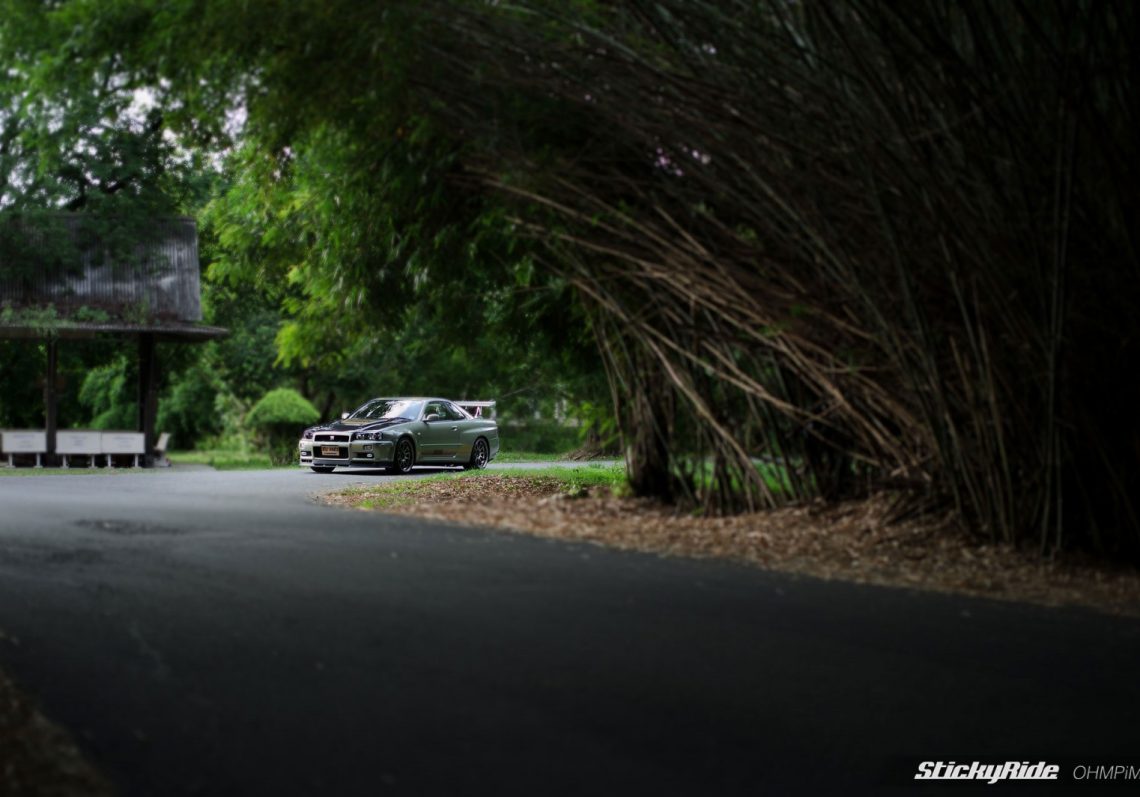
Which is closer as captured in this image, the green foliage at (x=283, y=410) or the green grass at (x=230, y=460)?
the green grass at (x=230, y=460)

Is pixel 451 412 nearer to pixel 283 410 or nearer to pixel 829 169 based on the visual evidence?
pixel 283 410

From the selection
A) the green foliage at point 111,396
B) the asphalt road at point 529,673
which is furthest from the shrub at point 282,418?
the asphalt road at point 529,673

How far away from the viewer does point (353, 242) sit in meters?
14.0

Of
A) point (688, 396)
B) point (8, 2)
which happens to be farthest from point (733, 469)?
point (8, 2)

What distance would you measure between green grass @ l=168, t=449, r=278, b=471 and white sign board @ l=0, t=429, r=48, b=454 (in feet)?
9.47

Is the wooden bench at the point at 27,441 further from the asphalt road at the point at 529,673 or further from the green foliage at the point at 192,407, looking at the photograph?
the asphalt road at the point at 529,673

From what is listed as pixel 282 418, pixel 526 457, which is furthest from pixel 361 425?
pixel 526 457

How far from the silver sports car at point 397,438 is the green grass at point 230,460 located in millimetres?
3034

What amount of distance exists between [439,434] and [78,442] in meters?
6.34

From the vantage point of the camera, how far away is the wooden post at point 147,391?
885 inches

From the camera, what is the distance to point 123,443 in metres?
22.2

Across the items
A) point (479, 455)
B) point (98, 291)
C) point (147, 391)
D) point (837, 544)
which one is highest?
point (98, 291)

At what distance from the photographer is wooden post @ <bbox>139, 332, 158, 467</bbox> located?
2248cm

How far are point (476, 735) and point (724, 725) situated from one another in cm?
99
